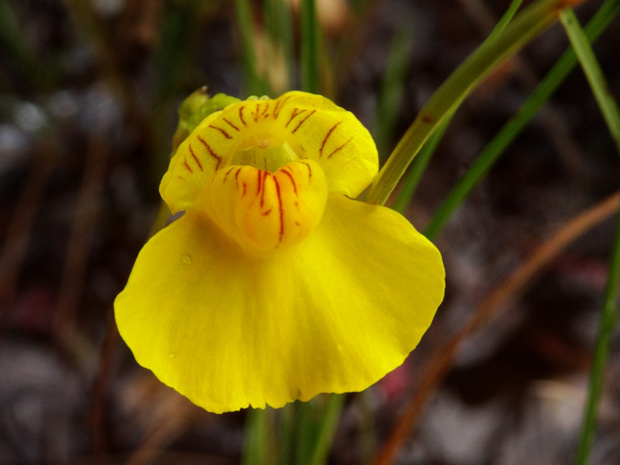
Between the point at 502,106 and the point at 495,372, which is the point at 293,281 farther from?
the point at 502,106

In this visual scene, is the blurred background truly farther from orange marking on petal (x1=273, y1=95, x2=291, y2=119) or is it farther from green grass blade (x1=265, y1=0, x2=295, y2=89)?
orange marking on petal (x1=273, y1=95, x2=291, y2=119)

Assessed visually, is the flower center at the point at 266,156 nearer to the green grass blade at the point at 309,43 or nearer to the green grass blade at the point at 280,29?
the green grass blade at the point at 309,43

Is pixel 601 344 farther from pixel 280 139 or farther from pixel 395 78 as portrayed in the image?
pixel 395 78

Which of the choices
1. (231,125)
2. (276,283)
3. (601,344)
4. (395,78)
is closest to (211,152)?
(231,125)

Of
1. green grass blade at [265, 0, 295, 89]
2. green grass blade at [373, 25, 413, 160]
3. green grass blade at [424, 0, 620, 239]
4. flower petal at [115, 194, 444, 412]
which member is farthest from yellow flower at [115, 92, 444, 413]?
green grass blade at [373, 25, 413, 160]

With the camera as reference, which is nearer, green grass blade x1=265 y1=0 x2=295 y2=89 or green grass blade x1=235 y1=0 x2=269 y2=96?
green grass blade x1=235 y1=0 x2=269 y2=96

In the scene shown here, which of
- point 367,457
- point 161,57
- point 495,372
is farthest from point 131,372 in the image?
point 495,372

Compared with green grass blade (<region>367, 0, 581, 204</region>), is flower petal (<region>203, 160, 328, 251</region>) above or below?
below
